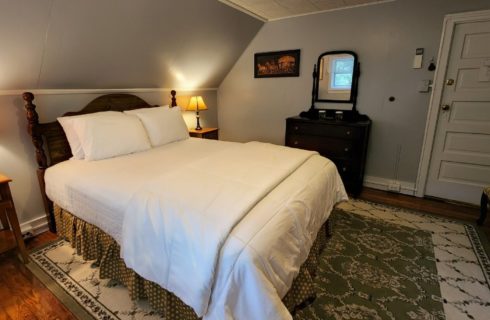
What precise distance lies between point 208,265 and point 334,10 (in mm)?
3365

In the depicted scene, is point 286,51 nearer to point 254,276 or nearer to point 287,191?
point 287,191

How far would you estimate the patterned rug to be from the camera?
5.07 feet

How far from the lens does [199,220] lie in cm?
122

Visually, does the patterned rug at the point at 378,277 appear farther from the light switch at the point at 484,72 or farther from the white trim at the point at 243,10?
the white trim at the point at 243,10

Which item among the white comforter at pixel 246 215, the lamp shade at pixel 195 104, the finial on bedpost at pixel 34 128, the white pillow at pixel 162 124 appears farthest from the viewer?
the lamp shade at pixel 195 104

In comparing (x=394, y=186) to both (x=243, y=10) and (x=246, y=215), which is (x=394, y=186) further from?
(x=243, y=10)

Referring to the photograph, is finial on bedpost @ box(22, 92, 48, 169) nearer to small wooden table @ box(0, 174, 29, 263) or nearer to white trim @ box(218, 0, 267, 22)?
small wooden table @ box(0, 174, 29, 263)

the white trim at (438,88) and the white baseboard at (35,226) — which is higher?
Answer: the white trim at (438,88)

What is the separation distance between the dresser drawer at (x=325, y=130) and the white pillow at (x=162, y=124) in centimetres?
142

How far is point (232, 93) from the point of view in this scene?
430 cm

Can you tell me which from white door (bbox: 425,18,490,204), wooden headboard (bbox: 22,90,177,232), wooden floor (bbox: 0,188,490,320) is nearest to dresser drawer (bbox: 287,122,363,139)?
white door (bbox: 425,18,490,204)

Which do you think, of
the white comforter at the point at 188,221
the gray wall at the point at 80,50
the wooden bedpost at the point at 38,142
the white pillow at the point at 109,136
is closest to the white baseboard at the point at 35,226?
the gray wall at the point at 80,50

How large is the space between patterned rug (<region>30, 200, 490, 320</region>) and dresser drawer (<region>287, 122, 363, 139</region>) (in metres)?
1.04

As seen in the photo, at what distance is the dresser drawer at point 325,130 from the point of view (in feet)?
9.75
